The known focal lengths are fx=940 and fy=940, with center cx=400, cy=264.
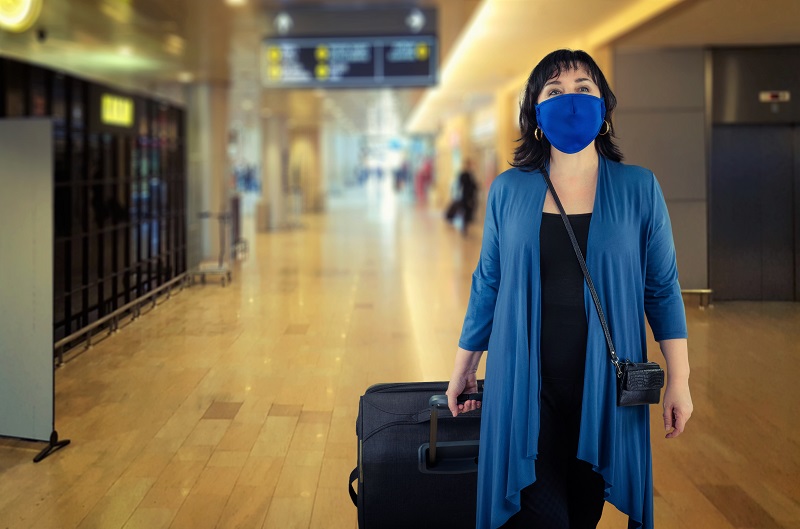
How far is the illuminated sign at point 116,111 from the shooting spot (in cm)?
770

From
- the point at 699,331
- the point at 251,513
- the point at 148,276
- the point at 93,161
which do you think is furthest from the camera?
the point at 148,276

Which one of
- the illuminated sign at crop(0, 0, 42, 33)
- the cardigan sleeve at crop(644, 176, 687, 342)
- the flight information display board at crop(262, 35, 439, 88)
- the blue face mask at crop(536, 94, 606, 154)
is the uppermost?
the flight information display board at crop(262, 35, 439, 88)

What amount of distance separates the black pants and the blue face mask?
1.70 feet

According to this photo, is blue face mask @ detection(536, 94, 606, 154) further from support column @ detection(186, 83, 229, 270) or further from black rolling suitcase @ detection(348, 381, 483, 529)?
support column @ detection(186, 83, 229, 270)

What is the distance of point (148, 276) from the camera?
27.1 ft

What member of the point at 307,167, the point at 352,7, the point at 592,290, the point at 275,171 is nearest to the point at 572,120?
the point at 592,290

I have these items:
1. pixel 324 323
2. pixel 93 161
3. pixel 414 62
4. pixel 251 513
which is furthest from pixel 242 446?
pixel 414 62

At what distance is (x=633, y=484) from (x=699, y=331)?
130 inches

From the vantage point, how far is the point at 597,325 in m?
1.96

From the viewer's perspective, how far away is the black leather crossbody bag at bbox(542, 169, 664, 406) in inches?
77.1

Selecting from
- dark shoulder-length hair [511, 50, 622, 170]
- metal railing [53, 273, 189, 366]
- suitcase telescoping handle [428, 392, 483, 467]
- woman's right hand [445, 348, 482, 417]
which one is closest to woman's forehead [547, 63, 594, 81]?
dark shoulder-length hair [511, 50, 622, 170]

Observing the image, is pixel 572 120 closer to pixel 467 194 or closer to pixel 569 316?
pixel 569 316

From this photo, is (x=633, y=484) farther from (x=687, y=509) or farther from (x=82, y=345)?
(x=82, y=345)

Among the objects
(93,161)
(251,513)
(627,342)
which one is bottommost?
(251,513)
